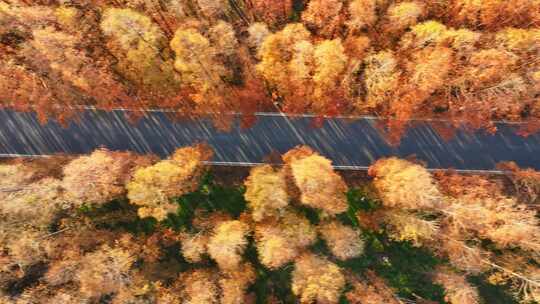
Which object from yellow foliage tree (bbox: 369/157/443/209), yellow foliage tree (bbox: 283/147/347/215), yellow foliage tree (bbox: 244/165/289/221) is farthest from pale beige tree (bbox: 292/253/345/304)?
yellow foliage tree (bbox: 369/157/443/209)

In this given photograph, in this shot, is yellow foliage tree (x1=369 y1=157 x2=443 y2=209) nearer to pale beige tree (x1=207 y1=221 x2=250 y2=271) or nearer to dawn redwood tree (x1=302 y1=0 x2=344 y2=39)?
pale beige tree (x1=207 y1=221 x2=250 y2=271)

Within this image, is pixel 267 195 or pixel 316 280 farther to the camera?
pixel 316 280

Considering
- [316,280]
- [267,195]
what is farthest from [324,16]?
→ [316,280]

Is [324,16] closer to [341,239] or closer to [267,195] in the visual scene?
[267,195]

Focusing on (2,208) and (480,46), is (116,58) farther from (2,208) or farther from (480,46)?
(480,46)

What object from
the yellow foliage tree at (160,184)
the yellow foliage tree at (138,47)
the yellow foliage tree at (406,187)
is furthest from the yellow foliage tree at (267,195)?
the yellow foliage tree at (138,47)
